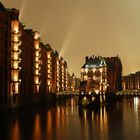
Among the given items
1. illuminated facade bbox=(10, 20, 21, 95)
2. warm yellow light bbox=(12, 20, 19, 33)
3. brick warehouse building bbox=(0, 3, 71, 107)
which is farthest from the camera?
warm yellow light bbox=(12, 20, 19, 33)

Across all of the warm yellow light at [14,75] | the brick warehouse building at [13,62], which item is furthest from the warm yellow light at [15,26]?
the warm yellow light at [14,75]

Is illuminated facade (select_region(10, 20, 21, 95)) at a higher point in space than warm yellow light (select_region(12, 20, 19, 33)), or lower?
lower

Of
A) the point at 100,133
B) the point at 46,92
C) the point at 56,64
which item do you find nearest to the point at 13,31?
the point at 100,133

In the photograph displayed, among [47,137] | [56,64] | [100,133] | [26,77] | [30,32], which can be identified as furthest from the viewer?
[56,64]

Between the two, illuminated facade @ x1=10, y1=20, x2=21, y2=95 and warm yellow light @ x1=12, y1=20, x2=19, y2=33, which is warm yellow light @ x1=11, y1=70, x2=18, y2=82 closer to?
illuminated facade @ x1=10, y1=20, x2=21, y2=95

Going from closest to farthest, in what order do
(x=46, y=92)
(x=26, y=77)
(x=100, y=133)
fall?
(x=100, y=133) < (x=26, y=77) < (x=46, y=92)

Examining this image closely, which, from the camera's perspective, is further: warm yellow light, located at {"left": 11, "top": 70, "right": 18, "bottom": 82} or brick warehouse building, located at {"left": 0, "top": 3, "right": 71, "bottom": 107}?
warm yellow light, located at {"left": 11, "top": 70, "right": 18, "bottom": 82}

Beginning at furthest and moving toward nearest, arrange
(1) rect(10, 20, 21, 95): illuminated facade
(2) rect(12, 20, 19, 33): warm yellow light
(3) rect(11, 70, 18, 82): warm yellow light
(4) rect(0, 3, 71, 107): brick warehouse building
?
(2) rect(12, 20, 19, 33): warm yellow light → (1) rect(10, 20, 21, 95): illuminated facade → (3) rect(11, 70, 18, 82): warm yellow light → (4) rect(0, 3, 71, 107): brick warehouse building

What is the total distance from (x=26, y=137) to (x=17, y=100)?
176 ft

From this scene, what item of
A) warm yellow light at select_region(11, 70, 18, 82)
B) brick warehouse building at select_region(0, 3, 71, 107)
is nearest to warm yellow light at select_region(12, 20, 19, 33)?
brick warehouse building at select_region(0, 3, 71, 107)

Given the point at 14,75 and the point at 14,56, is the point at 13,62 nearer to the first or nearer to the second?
the point at 14,56

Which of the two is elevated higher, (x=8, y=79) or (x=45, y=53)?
(x=45, y=53)

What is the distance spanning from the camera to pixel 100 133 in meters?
35.4

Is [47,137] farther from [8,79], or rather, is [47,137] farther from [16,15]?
[16,15]
